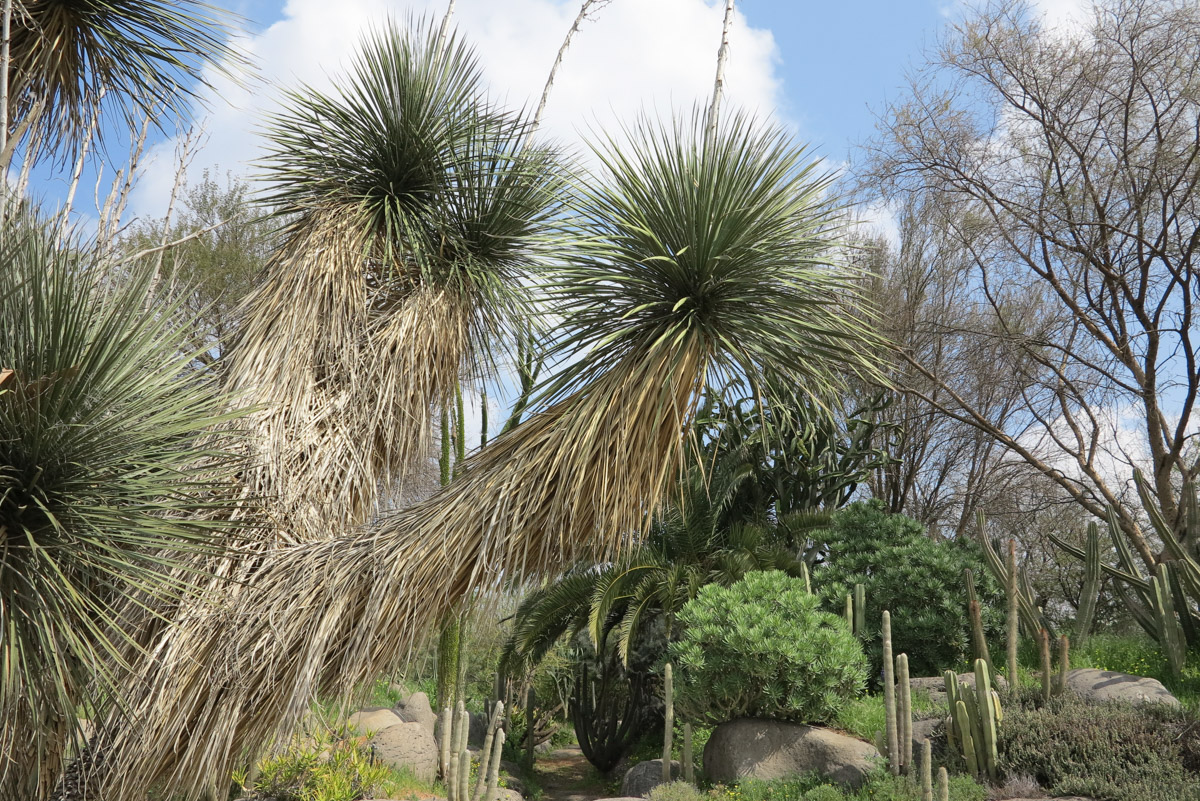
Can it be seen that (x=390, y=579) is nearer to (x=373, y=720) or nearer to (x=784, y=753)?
(x=784, y=753)

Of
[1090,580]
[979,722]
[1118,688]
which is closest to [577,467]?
[979,722]

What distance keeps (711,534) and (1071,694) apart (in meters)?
5.02

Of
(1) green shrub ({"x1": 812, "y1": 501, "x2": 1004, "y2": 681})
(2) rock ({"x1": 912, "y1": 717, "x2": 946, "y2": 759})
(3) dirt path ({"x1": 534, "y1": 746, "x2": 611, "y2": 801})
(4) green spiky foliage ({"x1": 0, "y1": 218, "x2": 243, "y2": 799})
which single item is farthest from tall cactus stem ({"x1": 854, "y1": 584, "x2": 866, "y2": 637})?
(4) green spiky foliage ({"x1": 0, "y1": 218, "x2": 243, "y2": 799})

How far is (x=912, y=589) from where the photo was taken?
10648mm

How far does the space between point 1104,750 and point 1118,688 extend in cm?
162

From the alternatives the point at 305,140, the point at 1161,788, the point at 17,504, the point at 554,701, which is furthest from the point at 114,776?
the point at 554,701

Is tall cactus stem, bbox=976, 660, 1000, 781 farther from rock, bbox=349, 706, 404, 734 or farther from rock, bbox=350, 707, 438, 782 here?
rock, bbox=349, 706, 404, 734

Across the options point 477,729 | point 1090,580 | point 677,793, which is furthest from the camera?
point 477,729

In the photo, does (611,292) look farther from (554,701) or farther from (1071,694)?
(554,701)

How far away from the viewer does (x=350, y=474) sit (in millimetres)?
5398

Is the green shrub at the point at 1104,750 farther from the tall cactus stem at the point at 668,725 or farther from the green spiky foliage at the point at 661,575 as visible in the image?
the green spiky foliage at the point at 661,575

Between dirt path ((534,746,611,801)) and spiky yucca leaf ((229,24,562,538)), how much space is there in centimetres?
729

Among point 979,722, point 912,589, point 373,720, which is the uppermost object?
point 912,589

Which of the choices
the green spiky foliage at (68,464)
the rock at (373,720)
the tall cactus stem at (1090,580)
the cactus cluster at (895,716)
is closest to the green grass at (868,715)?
the cactus cluster at (895,716)
